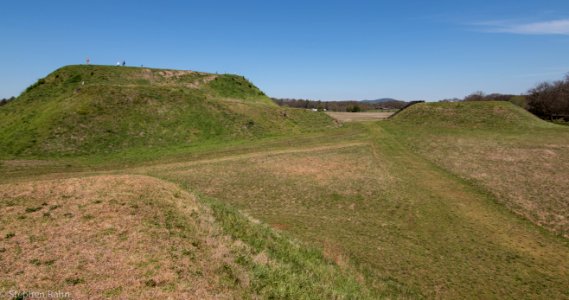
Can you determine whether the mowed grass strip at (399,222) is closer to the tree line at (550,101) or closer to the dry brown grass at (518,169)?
the dry brown grass at (518,169)

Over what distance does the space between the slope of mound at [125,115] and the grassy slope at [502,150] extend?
19781 millimetres

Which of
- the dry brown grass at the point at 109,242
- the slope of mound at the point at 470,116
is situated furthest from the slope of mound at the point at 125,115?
the dry brown grass at the point at 109,242

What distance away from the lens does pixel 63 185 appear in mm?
14727

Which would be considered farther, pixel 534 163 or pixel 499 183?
pixel 534 163

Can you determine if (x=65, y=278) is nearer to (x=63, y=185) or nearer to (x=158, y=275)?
(x=158, y=275)

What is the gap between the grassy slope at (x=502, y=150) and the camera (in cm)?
2290

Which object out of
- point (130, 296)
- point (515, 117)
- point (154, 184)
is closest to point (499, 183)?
point (154, 184)

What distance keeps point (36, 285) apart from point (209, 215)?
7.06m

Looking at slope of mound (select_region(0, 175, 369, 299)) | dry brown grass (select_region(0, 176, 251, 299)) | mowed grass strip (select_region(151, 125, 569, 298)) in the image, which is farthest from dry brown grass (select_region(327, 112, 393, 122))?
dry brown grass (select_region(0, 176, 251, 299))

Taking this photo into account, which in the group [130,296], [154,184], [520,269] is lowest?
[520,269]

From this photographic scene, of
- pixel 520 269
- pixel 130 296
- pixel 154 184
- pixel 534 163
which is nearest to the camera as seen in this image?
pixel 130 296

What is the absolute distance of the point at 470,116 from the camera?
63781 millimetres

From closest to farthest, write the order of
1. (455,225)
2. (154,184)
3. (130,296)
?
(130,296)
(154,184)
(455,225)

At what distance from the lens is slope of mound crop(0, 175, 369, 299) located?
28.4 ft
